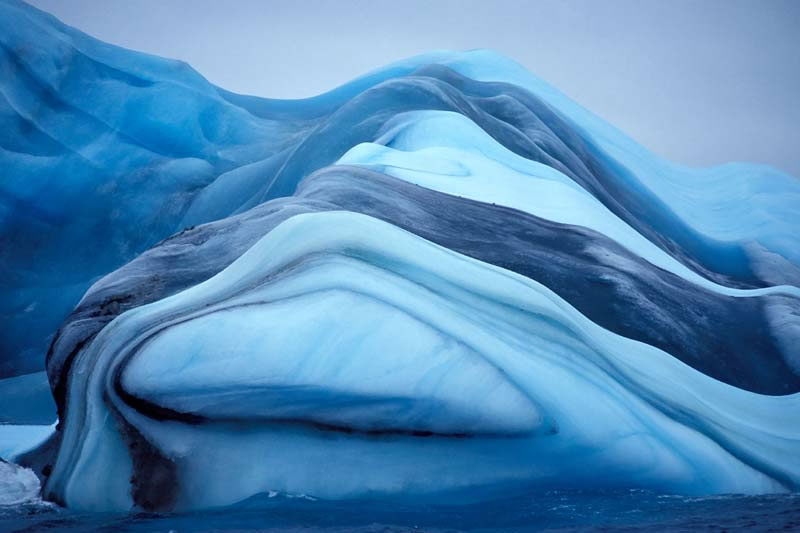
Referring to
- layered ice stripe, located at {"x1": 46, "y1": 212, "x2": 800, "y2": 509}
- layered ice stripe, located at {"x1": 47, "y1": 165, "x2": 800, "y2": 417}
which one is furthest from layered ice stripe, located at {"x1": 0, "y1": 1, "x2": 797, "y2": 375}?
layered ice stripe, located at {"x1": 46, "y1": 212, "x2": 800, "y2": 509}

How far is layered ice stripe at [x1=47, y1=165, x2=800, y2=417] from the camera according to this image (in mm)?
2299

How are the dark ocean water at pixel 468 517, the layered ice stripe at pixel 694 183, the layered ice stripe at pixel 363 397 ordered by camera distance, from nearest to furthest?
the dark ocean water at pixel 468 517 < the layered ice stripe at pixel 363 397 < the layered ice stripe at pixel 694 183

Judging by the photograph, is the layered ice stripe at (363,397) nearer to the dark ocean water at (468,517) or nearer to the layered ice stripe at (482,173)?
the dark ocean water at (468,517)

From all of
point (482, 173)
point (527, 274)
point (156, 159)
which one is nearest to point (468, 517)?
point (527, 274)

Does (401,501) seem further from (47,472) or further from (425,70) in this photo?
(425,70)

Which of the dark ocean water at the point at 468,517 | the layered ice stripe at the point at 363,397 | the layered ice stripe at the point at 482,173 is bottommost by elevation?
the dark ocean water at the point at 468,517

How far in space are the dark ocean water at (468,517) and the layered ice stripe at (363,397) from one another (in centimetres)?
5

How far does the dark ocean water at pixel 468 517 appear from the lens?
1590mm

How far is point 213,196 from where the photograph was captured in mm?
3957

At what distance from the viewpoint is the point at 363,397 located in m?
1.77

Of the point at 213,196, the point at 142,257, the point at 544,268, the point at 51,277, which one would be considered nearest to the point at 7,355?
the point at 51,277

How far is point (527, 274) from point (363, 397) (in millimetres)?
897

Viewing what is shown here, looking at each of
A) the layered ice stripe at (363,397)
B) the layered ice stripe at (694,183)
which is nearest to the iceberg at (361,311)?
the layered ice stripe at (363,397)

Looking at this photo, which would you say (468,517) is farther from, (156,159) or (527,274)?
(156,159)
